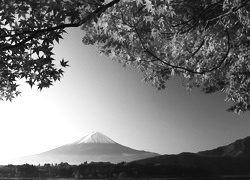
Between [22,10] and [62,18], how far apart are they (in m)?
1.08

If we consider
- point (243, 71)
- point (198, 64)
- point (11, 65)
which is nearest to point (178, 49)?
point (198, 64)

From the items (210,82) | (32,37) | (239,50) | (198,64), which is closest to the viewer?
(32,37)

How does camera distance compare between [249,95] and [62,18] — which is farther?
[249,95]

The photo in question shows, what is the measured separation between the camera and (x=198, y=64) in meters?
19.4

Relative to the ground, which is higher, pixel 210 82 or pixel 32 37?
pixel 210 82

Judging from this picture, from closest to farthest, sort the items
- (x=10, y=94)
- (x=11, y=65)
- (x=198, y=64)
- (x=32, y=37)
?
(x=32, y=37), (x=11, y=65), (x=10, y=94), (x=198, y=64)

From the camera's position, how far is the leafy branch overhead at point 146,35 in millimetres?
9000

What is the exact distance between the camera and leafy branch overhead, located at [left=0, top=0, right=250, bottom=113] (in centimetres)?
900

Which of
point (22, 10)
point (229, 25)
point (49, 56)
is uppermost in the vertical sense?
point (229, 25)

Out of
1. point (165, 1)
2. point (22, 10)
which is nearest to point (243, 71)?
point (165, 1)

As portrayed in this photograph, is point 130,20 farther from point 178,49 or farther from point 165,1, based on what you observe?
point 178,49

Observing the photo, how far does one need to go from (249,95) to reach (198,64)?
508 cm

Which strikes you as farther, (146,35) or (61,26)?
(146,35)

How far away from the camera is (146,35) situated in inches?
614
